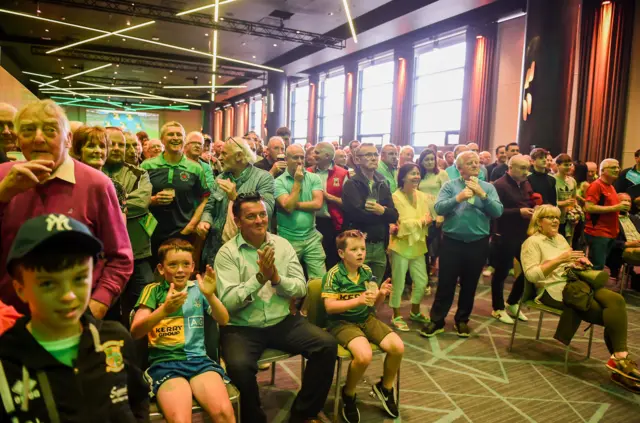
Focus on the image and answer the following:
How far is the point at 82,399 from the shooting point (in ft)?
3.70

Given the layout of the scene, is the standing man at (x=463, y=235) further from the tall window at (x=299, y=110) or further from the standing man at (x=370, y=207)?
the tall window at (x=299, y=110)

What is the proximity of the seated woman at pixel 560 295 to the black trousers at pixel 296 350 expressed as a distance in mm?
1924

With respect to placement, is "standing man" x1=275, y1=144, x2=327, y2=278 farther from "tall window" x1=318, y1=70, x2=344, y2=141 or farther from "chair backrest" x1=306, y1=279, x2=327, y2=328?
"tall window" x1=318, y1=70, x2=344, y2=141

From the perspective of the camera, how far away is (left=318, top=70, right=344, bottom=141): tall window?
1515 cm

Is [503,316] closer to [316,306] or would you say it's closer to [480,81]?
[316,306]

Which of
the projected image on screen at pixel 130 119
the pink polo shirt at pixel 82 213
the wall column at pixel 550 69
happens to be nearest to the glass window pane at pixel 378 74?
the wall column at pixel 550 69

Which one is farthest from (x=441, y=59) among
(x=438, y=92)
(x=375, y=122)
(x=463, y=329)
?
(x=463, y=329)

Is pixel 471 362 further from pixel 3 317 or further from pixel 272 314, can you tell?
pixel 3 317

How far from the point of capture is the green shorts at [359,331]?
2.67m

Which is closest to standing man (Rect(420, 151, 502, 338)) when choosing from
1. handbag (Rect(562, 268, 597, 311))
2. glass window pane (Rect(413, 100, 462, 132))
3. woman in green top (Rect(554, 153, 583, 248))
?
handbag (Rect(562, 268, 597, 311))

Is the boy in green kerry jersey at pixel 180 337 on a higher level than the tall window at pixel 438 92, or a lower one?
lower

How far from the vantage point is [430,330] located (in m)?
4.03

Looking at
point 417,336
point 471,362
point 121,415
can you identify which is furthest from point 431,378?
point 121,415

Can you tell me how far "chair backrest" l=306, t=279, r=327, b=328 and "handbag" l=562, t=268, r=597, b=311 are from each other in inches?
72.4
